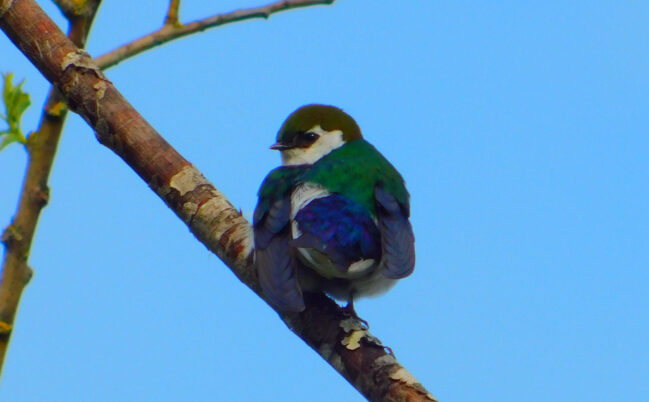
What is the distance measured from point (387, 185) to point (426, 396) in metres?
1.73

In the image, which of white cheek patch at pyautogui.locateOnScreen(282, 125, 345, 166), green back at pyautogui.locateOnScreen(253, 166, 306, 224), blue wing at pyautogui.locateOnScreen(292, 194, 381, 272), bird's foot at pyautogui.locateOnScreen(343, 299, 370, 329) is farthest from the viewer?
white cheek patch at pyautogui.locateOnScreen(282, 125, 345, 166)

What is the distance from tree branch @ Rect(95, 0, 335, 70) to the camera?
12.4 feet

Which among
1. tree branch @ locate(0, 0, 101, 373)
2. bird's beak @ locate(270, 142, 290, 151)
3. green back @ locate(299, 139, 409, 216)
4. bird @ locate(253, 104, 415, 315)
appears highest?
bird's beak @ locate(270, 142, 290, 151)

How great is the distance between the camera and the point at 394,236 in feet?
13.5

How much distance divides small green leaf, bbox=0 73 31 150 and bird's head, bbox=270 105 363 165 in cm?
167

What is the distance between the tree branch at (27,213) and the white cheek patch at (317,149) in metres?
1.89

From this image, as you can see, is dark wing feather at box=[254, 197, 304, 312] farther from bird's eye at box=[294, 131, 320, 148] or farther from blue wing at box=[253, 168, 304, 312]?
bird's eye at box=[294, 131, 320, 148]

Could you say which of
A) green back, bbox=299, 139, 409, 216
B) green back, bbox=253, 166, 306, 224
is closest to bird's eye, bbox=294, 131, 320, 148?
green back, bbox=299, 139, 409, 216

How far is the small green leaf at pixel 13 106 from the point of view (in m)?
3.71

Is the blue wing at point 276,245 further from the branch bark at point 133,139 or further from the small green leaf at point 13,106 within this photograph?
the small green leaf at point 13,106

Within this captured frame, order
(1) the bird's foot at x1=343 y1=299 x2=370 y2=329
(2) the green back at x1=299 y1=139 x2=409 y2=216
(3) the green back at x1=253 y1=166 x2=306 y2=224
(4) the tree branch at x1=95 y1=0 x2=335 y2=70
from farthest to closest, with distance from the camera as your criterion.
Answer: (2) the green back at x1=299 y1=139 x2=409 y2=216 → (3) the green back at x1=253 y1=166 x2=306 y2=224 → (4) the tree branch at x1=95 y1=0 x2=335 y2=70 → (1) the bird's foot at x1=343 y1=299 x2=370 y2=329

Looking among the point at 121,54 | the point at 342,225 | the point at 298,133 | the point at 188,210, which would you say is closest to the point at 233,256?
the point at 188,210

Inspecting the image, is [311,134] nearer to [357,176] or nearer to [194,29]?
[357,176]

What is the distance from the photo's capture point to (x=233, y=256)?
381 cm
